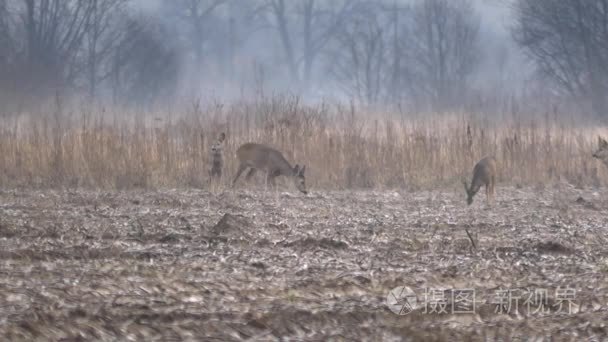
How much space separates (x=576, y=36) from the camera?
1540 inches

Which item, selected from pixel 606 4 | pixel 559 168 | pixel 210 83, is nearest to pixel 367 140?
pixel 559 168

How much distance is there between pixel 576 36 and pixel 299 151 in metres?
26.4

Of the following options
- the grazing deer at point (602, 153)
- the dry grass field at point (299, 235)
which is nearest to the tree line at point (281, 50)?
the dry grass field at point (299, 235)

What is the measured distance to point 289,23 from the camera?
8869 centimetres

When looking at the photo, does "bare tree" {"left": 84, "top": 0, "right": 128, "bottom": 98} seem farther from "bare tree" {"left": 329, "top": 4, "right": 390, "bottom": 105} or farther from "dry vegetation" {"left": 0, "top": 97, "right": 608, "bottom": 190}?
"dry vegetation" {"left": 0, "top": 97, "right": 608, "bottom": 190}

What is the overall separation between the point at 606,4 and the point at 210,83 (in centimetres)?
3300

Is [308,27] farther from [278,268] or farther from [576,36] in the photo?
[278,268]

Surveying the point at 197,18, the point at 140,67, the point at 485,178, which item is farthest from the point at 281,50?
the point at 485,178

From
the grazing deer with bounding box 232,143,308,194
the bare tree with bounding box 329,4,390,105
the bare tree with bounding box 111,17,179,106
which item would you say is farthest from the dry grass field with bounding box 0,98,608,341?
the bare tree with bounding box 329,4,390,105

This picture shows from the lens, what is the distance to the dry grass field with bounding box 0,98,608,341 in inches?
148

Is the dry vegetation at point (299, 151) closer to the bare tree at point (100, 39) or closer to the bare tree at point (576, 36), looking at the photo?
the bare tree at point (576, 36)

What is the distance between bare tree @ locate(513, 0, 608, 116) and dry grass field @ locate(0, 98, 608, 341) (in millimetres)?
23082

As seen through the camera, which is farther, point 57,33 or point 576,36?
point 57,33

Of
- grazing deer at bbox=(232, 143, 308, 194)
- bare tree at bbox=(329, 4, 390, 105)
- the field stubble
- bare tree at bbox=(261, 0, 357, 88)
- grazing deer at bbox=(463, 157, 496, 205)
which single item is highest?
bare tree at bbox=(261, 0, 357, 88)
